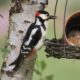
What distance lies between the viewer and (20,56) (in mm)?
4316

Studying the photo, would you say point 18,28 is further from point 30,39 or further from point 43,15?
point 43,15

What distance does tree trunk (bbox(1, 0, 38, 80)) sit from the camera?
14.2 ft

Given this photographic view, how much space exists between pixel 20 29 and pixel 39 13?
205 mm

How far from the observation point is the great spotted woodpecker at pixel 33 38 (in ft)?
14.1

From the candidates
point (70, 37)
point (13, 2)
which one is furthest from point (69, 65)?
point (13, 2)

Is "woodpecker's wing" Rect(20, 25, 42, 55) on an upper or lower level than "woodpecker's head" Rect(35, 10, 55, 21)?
lower

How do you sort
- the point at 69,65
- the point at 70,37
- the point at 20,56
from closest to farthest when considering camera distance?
the point at 20,56 < the point at 70,37 < the point at 69,65

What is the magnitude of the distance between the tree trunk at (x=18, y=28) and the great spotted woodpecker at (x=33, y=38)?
0.04 meters

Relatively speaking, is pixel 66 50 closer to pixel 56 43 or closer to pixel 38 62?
pixel 56 43

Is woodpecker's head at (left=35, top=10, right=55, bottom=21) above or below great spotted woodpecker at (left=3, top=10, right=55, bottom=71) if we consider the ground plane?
above

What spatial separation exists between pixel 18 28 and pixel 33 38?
0.13 meters

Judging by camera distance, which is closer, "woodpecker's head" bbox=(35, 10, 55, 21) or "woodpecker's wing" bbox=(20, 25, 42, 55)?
"woodpecker's wing" bbox=(20, 25, 42, 55)

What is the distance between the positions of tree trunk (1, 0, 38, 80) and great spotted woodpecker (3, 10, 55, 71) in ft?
0.13

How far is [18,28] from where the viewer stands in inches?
171
